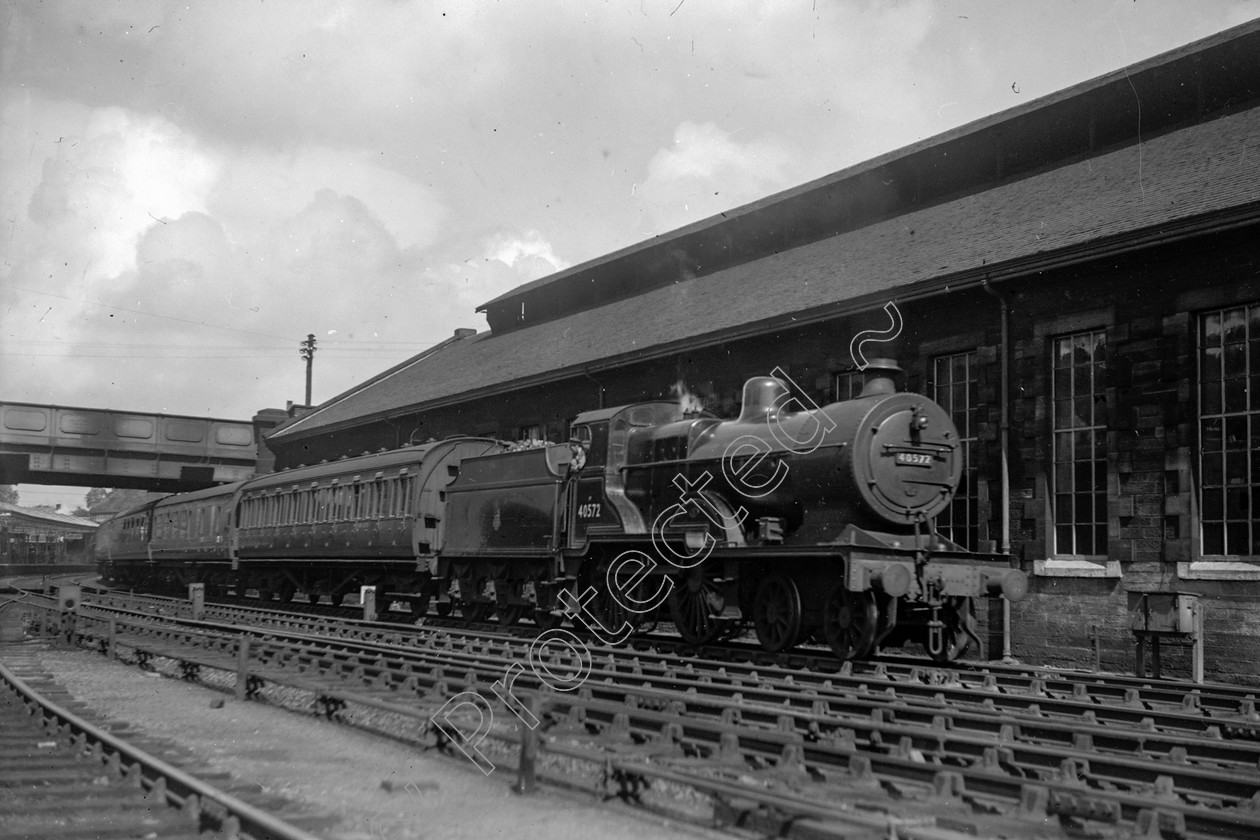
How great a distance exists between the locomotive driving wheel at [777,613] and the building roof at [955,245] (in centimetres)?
616

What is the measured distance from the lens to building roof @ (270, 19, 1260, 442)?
48.2ft

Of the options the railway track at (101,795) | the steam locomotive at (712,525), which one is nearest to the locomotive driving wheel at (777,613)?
the steam locomotive at (712,525)

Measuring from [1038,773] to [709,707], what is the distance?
3156mm

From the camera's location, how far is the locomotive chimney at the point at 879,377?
41.5ft

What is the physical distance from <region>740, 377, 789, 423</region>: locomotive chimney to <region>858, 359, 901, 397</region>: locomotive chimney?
3.83 ft

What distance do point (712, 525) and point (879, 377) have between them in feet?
8.36

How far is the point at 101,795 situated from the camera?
21.0ft

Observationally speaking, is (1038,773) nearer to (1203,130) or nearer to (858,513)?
(858,513)

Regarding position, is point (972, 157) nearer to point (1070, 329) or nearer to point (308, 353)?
point (1070, 329)

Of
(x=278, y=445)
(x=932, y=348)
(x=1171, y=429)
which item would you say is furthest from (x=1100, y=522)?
(x=278, y=445)

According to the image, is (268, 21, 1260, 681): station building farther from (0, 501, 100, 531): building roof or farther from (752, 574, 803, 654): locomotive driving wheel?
(0, 501, 100, 531): building roof

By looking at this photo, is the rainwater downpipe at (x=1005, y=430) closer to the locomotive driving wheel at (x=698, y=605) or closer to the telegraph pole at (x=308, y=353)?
the locomotive driving wheel at (x=698, y=605)

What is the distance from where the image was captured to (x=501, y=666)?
1194 cm

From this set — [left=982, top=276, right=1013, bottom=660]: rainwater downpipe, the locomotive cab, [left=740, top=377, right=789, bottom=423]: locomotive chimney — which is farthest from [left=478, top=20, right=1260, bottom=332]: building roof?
the locomotive cab
